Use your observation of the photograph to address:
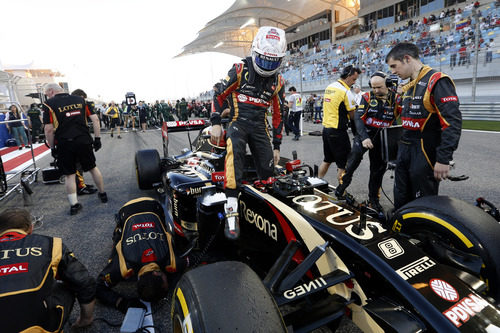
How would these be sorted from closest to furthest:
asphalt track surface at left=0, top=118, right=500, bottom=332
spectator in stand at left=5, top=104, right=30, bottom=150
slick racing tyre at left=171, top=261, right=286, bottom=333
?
slick racing tyre at left=171, top=261, right=286, bottom=333 < asphalt track surface at left=0, top=118, right=500, bottom=332 < spectator in stand at left=5, top=104, right=30, bottom=150

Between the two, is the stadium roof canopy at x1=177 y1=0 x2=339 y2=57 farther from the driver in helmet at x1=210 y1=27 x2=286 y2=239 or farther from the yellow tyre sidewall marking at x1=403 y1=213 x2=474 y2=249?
the yellow tyre sidewall marking at x1=403 y1=213 x2=474 y2=249

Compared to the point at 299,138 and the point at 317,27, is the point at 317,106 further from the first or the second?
the point at 317,27

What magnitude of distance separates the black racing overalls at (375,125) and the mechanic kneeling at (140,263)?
249cm

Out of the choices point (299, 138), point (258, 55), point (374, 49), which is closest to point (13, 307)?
point (258, 55)

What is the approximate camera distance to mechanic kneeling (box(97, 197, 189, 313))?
2012 millimetres

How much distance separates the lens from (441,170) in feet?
7.43

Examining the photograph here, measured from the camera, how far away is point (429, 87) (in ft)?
7.80

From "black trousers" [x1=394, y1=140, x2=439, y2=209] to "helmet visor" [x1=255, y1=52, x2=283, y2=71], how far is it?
4.51ft

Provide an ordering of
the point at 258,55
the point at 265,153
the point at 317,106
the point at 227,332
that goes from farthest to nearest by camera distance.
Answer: the point at 317,106
the point at 265,153
the point at 258,55
the point at 227,332

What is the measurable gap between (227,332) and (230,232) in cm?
98

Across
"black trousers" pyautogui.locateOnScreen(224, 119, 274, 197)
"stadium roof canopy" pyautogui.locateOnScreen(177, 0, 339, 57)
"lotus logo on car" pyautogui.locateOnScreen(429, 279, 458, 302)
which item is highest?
"stadium roof canopy" pyautogui.locateOnScreen(177, 0, 339, 57)

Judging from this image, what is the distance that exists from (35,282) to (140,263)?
0.74m

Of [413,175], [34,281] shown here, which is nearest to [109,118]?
[34,281]

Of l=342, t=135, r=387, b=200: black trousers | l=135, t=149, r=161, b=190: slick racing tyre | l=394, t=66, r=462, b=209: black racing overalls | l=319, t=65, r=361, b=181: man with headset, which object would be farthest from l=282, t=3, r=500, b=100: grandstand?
l=394, t=66, r=462, b=209: black racing overalls
